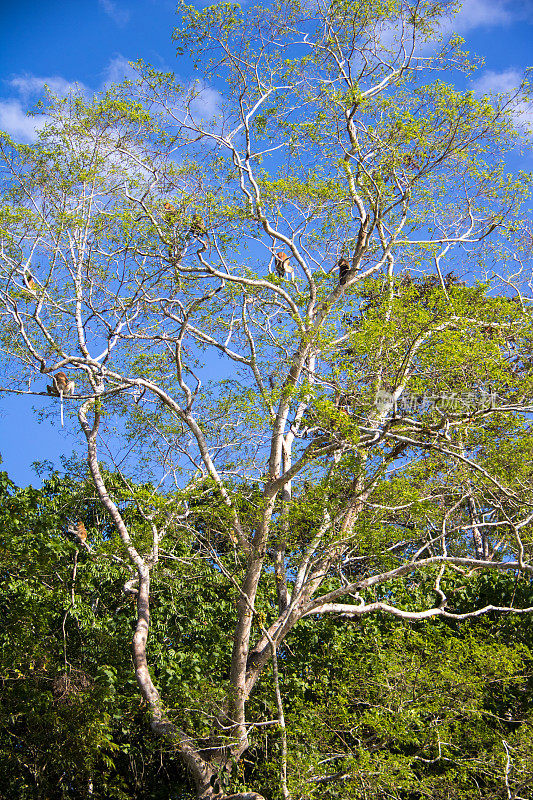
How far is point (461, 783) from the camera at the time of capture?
6949mm

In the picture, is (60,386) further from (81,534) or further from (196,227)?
(196,227)

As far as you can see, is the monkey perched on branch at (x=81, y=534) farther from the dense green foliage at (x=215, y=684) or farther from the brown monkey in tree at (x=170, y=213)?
the brown monkey in tree at (x=170, y=213)

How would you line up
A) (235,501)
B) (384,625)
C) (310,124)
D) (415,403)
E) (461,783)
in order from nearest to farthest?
(461,783)
(415,403)
(235,501)
(384,625)
(310,124)

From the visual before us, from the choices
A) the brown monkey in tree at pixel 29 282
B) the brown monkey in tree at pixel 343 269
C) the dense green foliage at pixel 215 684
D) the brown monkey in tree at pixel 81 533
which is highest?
the brown monkey in tree at pixel 29 282

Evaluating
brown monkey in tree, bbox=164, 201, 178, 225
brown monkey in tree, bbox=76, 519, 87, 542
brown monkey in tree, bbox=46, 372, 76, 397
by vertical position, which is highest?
brown monkey in tree, bbox=164, 201, 178, 225

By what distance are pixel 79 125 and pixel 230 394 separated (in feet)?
13.9

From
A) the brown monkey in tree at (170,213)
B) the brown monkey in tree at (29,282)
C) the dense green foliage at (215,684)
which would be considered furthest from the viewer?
the brown monkey in tree at (29,282)

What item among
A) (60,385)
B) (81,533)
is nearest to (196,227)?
(60,385)

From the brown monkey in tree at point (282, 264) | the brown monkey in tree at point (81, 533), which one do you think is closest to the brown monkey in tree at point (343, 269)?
the brown monkey in tree at point (282, 264)

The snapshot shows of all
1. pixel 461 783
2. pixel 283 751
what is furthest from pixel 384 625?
pixel 283 751

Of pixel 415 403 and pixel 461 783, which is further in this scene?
pixel 415 403

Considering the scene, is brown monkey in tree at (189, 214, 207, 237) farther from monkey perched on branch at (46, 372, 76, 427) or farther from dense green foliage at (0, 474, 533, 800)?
dense green foliage at (0, 474, 533, 800)

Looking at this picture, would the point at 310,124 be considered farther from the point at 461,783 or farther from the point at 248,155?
the point at 461,783

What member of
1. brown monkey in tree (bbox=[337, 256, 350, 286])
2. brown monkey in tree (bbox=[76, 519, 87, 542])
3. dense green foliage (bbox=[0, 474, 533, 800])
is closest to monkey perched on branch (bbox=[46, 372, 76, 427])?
dense green foliage (bbox=[0, 474, 533, 800])
